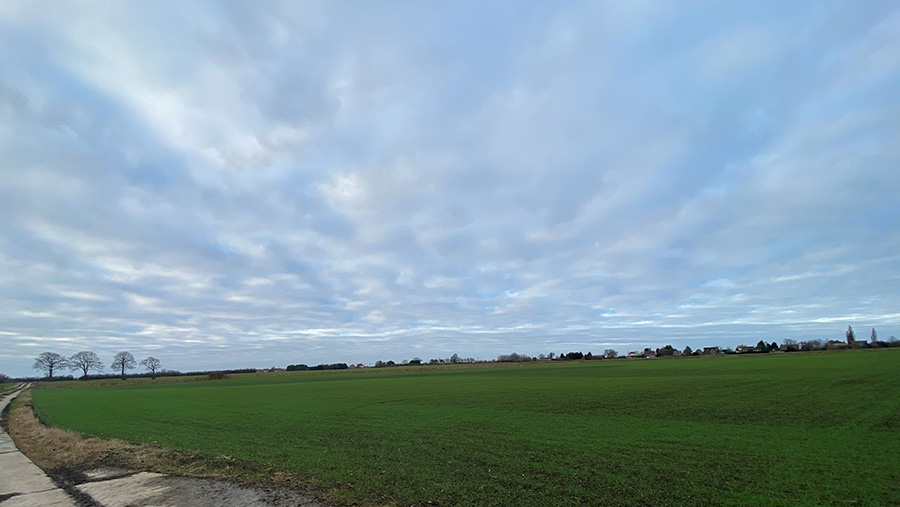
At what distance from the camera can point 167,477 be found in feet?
41.8

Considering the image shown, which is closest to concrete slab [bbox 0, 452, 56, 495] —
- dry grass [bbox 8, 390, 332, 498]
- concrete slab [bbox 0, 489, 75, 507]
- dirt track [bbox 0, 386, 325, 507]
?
dirt track [bbox 0, 386, 325, 507]

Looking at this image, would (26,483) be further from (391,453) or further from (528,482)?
(528,482)

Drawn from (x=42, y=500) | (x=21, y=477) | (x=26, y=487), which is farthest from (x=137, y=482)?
(x=21, y=477)

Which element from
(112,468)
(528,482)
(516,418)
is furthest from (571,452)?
(112,468)

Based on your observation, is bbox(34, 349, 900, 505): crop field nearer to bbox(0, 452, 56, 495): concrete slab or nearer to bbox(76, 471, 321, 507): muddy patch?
bbox(76, 471, 321, 507): muddy patch

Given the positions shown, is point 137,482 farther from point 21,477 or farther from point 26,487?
point 21,477

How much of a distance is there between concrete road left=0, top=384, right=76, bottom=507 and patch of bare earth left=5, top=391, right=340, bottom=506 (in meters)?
0.31

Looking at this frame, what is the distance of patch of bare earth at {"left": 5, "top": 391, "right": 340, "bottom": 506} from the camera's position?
10641 mm

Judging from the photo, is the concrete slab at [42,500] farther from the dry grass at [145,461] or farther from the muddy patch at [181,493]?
the dry grass at [145,461]

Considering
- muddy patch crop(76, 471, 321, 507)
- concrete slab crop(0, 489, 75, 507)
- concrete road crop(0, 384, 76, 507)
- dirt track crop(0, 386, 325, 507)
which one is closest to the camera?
muddy patch crop(76, 471, 321, 507)

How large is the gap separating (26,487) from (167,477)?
407cm

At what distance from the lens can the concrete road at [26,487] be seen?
10977mm

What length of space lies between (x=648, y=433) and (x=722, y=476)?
6.66 meters

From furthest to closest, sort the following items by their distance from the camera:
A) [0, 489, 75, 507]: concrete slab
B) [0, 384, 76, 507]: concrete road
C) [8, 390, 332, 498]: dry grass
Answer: [8, 390, 332, 498]: dry grass < [0, 384, 76, 507]: concrete road < [0, 489, 75, 507]: concrete slab
